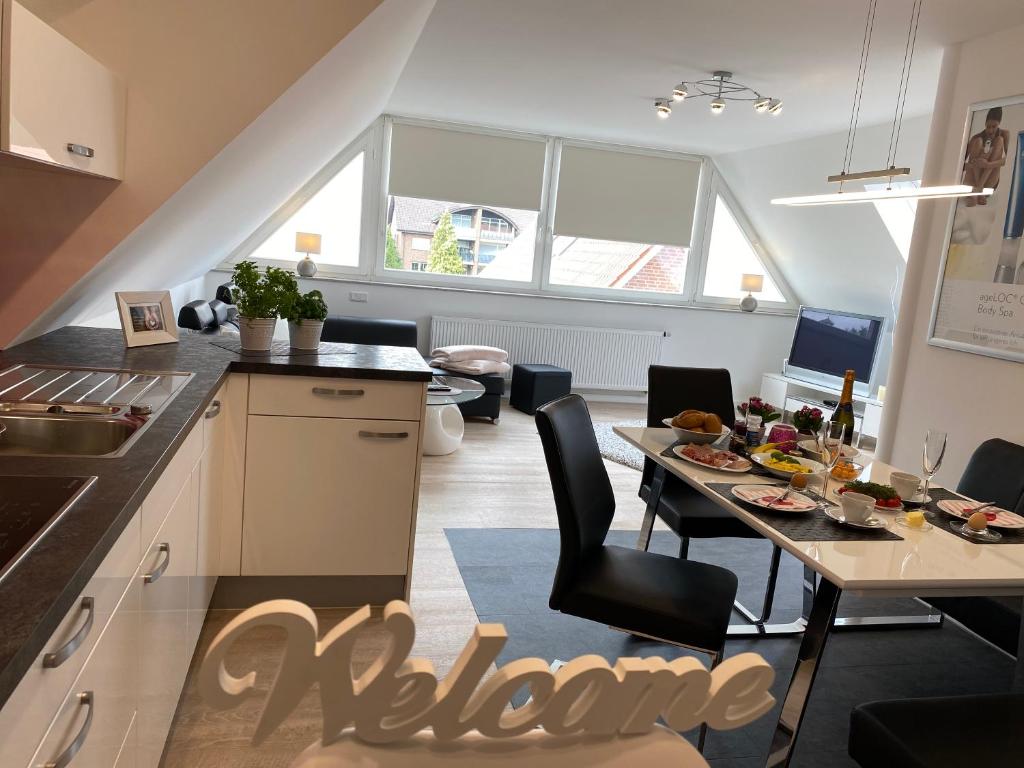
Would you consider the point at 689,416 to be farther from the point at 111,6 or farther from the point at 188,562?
the point at 111,6

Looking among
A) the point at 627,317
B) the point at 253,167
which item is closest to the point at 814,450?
the point at 253,167

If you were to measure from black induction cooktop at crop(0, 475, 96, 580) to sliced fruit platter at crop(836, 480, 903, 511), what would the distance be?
181 centimetres

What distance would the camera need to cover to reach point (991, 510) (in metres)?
2.24

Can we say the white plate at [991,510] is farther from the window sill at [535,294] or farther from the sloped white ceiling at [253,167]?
the window sill at [535,294]

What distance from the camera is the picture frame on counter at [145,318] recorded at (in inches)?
109

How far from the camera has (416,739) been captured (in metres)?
0.77

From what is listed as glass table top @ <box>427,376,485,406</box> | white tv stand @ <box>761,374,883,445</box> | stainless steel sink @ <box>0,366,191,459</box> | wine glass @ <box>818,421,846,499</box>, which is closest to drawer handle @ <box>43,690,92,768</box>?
stainless steel sink @ <box>0,366,191,459</box>

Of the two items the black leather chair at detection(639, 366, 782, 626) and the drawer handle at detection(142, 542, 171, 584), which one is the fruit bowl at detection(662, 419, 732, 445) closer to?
the black leather chair at detection(639, 366, 782, 626)

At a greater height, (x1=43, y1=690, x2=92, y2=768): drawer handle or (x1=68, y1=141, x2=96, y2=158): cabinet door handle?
(x1=68, y1=141, x2=96, y2=158): cabinet door handle

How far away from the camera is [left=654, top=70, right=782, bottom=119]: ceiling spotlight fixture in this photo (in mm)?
4871

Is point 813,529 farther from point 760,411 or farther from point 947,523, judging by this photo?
point 760,411

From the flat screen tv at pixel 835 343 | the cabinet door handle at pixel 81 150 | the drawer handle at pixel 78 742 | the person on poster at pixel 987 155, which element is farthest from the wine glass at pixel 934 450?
the flat screen tv at pixel 835 343

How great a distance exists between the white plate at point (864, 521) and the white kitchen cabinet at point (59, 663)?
1.63m

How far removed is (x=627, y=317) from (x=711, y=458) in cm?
542
